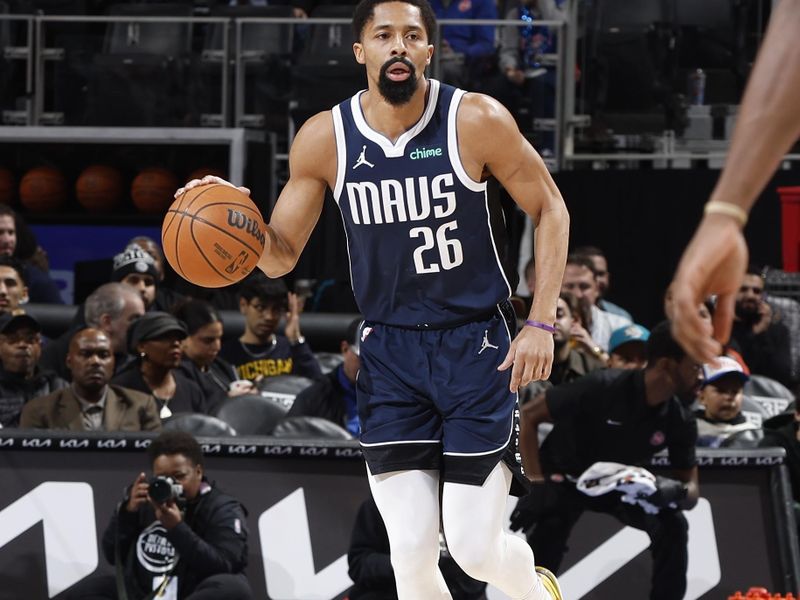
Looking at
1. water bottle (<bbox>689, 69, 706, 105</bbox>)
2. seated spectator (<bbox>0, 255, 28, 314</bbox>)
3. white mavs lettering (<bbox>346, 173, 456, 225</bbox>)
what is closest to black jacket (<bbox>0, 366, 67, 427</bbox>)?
seated spectator (<bbox>0, 255, 28, 314</bbox>)

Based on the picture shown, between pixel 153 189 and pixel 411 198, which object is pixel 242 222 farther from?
pixel 153 189

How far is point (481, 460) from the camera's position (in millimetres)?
4535

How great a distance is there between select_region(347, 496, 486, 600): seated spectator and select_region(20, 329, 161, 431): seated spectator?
1335 mm

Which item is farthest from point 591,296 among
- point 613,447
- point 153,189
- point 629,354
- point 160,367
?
point 153,189

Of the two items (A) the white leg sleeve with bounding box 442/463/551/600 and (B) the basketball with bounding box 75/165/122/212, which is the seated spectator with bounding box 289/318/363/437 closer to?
(A) the white leg sleeve with bounding box 442/463/551/600

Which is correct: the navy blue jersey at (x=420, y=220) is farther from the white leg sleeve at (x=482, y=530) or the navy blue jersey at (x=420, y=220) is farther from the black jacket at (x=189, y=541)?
the black jacket at (x=189, y=541)

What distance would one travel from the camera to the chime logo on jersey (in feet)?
20.9

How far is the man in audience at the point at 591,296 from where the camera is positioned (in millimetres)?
8969

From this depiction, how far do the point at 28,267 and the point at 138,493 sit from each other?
3.99 m

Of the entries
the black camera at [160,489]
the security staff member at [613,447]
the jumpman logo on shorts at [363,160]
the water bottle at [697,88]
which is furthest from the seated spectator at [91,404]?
the water bottle at [697,88]

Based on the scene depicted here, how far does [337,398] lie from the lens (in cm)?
772

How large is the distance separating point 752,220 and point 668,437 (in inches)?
161

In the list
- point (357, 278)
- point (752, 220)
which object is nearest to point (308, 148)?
point (357, 278)

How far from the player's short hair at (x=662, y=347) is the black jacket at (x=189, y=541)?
2.11 metres
